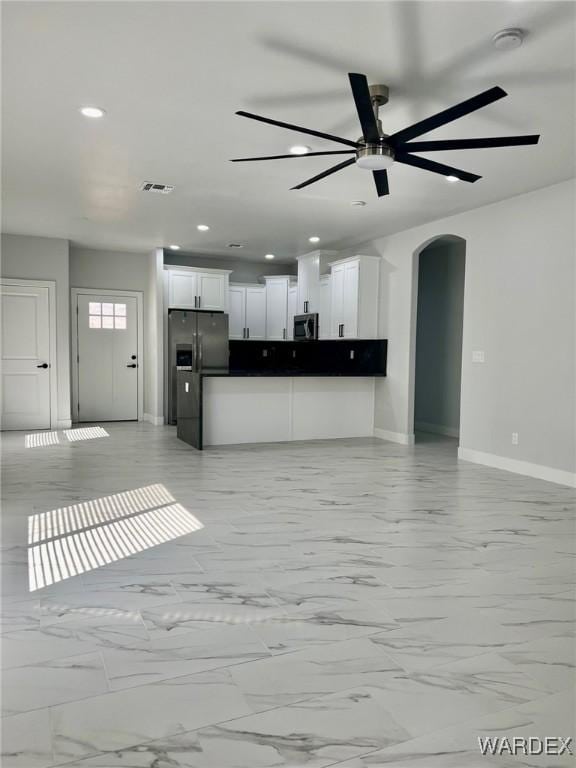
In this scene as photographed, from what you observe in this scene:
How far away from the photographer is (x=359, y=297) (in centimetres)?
755

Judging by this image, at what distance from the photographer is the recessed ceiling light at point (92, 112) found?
361 centimetres

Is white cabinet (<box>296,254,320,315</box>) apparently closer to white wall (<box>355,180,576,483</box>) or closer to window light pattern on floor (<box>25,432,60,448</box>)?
white wall (<box>355,180,576,483</box>)

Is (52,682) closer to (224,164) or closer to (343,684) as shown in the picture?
(343,684)

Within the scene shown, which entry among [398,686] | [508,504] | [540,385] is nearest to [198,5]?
[398,686]

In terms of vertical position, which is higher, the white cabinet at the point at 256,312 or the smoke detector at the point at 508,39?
the smoke detector at the point at 508,39

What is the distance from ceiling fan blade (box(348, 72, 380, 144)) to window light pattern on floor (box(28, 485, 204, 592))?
261 centimetres

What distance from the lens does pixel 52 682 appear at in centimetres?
190

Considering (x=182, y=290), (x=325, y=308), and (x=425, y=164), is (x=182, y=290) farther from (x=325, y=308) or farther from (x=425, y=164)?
(x=425, y=164)

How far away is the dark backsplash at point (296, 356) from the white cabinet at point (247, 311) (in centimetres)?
17

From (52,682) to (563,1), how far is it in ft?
11.3

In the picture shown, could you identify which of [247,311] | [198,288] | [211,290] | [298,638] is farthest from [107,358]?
[298,638]

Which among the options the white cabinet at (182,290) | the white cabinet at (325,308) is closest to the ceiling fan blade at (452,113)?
the white cabinet at (325,308)

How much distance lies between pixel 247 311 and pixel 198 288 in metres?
1.00

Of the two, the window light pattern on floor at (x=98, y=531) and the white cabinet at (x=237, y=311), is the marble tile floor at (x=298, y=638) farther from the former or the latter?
the white cabinet at (x=237, y=311)
